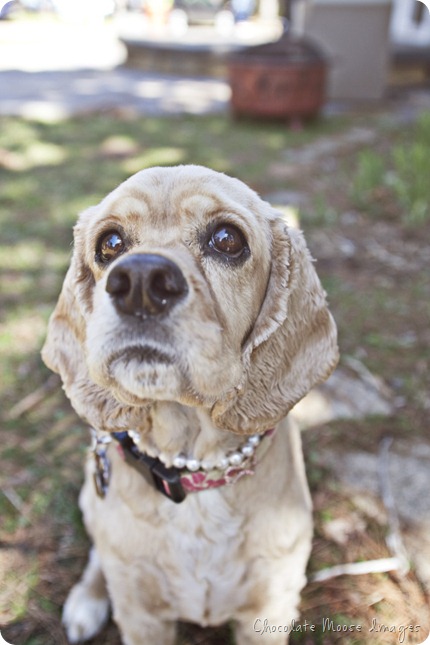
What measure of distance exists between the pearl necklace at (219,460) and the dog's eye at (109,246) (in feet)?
1.82

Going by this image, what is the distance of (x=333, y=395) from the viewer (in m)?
3.38

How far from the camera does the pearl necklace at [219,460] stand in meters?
1.79

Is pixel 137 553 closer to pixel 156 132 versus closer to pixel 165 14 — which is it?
pixel 156 132

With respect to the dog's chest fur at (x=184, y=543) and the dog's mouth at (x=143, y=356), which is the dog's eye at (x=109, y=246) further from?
the dog's chest fur at (x=184, y=543)

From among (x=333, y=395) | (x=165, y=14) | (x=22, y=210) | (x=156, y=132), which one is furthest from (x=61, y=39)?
(x=333, y=395)

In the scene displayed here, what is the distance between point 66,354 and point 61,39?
2371 cm

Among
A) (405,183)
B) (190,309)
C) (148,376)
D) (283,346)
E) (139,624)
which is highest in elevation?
(190,309)

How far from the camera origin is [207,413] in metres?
1.79

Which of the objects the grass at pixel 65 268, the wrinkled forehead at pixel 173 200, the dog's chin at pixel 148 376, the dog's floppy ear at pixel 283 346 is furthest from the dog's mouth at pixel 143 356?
the grass at pixel 65 268

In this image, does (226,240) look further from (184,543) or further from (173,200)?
(184,543)

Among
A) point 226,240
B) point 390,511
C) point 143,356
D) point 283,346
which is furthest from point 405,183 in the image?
point 143,356

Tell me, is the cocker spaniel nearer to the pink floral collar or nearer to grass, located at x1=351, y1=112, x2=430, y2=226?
the pink floral collar

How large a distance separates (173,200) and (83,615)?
1.70 metres

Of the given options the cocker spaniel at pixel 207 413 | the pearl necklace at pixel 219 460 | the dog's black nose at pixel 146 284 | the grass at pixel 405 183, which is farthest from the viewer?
the grass at pixel 405 183
